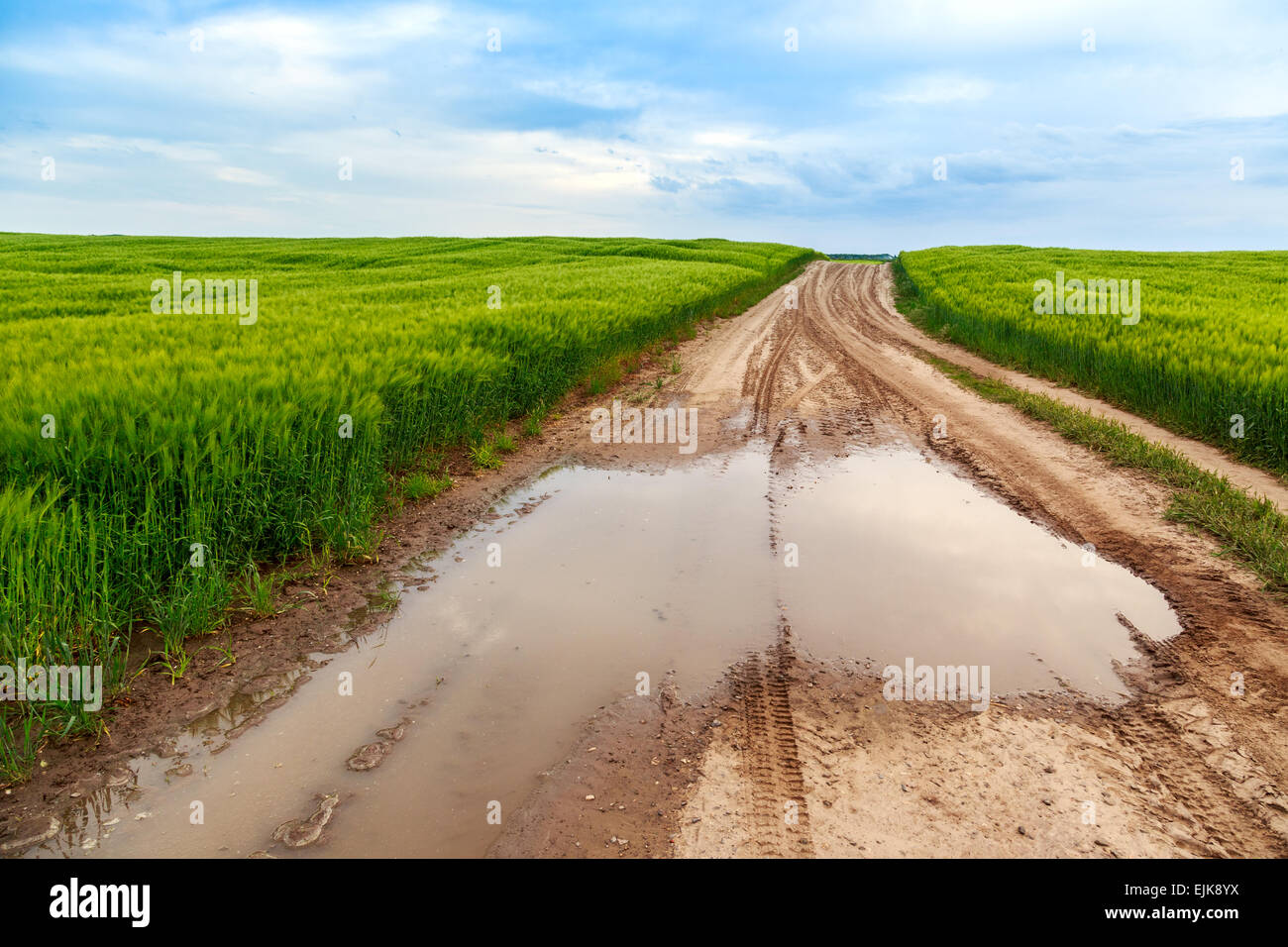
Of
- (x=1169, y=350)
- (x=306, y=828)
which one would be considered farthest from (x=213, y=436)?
(x=1169, y=350)

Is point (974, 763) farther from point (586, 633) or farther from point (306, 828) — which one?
point (306, 828)

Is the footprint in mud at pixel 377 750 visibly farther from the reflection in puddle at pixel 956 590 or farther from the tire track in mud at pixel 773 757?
the reflection in puddle at pixel 956 590

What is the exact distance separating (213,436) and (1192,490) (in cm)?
825

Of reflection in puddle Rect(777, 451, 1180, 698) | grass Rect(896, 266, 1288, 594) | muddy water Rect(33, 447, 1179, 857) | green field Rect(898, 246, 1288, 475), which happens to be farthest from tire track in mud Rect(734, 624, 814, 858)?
green field Rect(898, 246, 1288, 475)

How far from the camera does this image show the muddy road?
9.38ft

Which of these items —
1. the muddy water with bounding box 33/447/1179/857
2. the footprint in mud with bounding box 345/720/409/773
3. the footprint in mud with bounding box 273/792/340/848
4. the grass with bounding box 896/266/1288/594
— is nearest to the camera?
the footprint in mud with bounding box 273/792/340/848

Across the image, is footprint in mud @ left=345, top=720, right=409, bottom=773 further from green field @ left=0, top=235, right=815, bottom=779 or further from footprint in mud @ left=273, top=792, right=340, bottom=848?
green field @ left=0, top=235, right=815, bottom=779

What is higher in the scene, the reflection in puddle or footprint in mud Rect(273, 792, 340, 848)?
the reflection in puddle

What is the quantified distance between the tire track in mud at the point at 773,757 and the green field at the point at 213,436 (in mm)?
3201

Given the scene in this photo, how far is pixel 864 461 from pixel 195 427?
248 inches

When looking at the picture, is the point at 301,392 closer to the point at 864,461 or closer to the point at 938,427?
the point at 864,461

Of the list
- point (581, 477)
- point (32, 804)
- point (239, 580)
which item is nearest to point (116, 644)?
point (239, 580)

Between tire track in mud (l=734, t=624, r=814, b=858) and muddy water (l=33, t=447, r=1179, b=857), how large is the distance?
0.19 m

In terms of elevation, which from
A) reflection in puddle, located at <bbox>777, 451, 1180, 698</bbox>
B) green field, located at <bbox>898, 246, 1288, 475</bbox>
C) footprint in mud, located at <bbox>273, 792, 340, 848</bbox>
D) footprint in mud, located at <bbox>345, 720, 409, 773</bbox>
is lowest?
footprint in mud, located at <bbox>273, 792, 340, 848</bbox>
